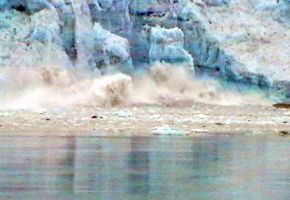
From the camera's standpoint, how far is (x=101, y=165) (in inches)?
476

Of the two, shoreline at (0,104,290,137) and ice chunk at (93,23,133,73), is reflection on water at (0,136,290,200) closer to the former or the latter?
shoreline at (0,104,290,137)

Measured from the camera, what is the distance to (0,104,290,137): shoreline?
61.0ft

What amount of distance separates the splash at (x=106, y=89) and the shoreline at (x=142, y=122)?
0.81 m

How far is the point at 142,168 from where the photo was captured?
38.6 feet

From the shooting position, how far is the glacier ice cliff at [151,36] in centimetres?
2603

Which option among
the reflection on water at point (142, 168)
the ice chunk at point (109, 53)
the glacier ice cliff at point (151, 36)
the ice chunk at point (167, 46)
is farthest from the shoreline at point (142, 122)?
→ the glacier ice cliff at point (151, 36)

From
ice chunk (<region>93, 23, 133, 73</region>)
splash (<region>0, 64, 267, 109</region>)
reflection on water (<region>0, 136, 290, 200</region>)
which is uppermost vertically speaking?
reflection on water (<region>0, 136, 290, 200</region>)

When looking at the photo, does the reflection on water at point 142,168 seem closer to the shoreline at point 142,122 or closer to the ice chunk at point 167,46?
the shoreline at point 142,122

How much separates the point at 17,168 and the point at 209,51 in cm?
1663

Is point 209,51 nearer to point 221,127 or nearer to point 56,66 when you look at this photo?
point 56,66

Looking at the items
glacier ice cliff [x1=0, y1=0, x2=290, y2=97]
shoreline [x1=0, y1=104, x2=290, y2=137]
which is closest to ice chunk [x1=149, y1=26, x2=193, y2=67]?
glacier ice cliff [x1=0, y1=0, x2=290, y2=97]

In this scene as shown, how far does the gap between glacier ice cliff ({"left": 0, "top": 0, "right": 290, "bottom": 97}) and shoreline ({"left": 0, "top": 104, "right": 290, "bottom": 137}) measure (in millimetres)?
2230

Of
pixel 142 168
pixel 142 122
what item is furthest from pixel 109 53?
pixel 142 168

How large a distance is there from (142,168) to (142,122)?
8.90 m
